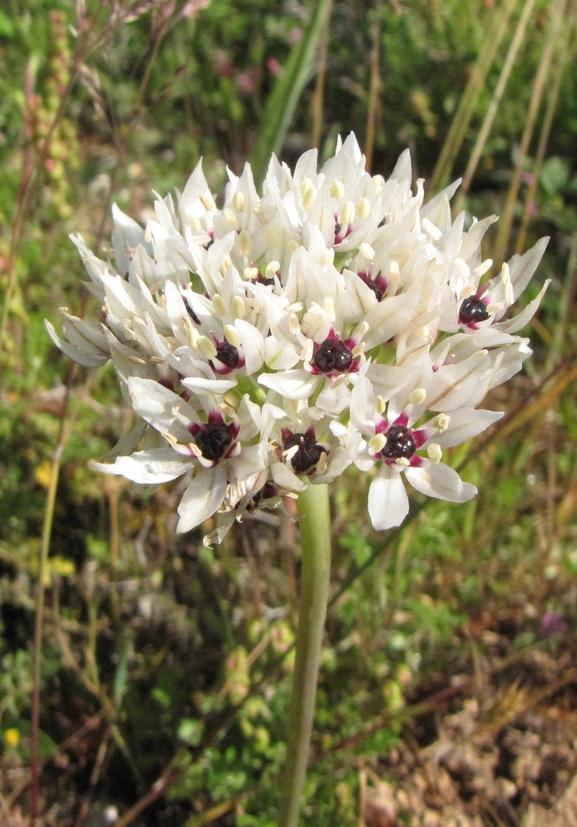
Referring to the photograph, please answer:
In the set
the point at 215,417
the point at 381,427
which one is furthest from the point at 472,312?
the point at 215,417

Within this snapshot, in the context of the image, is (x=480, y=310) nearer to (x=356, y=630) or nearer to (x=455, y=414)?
(x=455, y=414)

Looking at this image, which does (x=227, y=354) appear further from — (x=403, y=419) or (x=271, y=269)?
(x=403, y=419)

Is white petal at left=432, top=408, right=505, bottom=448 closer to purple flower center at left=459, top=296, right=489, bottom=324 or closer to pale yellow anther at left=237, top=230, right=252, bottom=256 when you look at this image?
purple flower center at left=459, top=296, right=489, bottom=324

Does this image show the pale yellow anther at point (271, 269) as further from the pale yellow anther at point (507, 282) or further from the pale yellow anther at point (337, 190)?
the pale yellow anther at point (507, 282)

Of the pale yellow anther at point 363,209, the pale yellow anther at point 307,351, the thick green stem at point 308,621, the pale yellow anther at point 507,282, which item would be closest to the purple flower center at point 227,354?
the pale yellow anther at point 307,351

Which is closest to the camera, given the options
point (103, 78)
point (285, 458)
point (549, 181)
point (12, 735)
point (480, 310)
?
point (285, 458)

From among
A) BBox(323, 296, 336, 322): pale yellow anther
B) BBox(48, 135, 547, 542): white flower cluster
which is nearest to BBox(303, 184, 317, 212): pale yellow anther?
BBox(48, 135, 547, 542): white flower cluster

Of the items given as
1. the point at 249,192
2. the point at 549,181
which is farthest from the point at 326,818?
the point at 549,181
